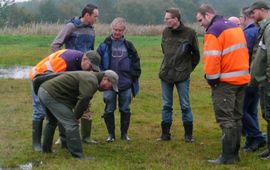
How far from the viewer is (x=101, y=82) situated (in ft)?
23.1

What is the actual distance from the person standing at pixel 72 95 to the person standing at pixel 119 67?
1.44 metres

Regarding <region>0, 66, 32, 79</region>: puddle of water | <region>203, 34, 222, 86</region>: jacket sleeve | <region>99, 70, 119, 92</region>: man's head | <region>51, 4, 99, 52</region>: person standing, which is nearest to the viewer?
<region>203, 34, 222, 86</region>: jacket sleeve

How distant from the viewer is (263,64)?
24.4 feet

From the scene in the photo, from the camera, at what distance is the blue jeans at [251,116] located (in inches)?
325

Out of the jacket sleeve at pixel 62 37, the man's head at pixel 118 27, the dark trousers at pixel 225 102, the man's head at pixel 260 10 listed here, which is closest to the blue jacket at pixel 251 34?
the man's head at pixel 260 10

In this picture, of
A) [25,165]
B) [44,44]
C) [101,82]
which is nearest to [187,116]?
[101,82]

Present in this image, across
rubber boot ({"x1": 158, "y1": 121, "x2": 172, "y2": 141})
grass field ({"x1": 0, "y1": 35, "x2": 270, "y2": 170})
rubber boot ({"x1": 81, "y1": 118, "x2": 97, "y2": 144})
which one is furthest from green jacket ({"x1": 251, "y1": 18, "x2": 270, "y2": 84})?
rubber boot ({"x1": 81, "y1": 118, "x2": 97, "y2": 144})

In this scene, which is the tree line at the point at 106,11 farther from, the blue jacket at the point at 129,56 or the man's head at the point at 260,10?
the man's head at the point at 260,10

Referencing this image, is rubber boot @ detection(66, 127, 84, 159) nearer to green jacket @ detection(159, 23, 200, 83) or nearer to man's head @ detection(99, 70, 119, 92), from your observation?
man's head @ detection(99, 70, 119, 92)

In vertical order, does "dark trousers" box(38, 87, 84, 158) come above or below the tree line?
above

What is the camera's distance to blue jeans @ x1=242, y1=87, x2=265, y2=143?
827cm

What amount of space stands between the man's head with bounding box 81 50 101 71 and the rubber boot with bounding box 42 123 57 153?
1.04m

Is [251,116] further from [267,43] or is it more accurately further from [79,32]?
[79,32]

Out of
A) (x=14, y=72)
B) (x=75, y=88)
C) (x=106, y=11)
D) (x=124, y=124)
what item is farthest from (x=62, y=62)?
(x=106, y=11)
